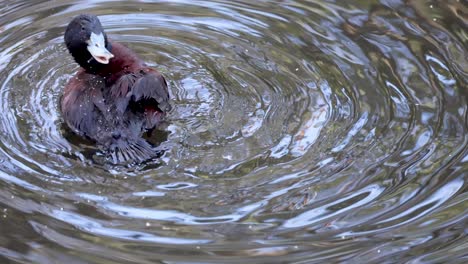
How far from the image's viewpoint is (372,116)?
5.41 meters

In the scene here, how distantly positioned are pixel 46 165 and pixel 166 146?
74 centimetres

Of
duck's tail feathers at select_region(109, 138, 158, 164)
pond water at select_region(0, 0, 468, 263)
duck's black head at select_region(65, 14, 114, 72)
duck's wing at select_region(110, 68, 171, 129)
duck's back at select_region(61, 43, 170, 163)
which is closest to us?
pond water at select_region(0, 0, 468, 263)

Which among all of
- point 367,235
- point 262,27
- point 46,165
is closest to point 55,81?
point 46,165

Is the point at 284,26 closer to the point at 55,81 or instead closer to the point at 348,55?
the point at 348,55

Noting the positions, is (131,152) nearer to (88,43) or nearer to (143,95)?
(143,95)

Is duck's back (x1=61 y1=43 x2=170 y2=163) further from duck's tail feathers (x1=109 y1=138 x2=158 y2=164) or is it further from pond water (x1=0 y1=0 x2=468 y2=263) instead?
pond water (x1=0 y1=0 x2=468 y2=263)

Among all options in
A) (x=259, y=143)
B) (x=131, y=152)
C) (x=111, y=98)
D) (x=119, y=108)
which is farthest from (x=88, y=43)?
(x=259, y=143)

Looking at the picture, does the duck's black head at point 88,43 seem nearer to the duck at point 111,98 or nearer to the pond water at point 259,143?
the duck at point 111,98

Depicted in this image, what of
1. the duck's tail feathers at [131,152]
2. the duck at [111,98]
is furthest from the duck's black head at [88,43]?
the duck's tail feathers at [131,152]

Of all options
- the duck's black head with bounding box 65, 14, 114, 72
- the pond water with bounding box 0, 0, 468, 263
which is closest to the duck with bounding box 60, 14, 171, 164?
the duck's black head with bounding box 65, 14, 114, 72

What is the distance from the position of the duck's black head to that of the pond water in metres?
0.31

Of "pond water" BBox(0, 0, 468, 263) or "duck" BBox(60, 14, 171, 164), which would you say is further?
"duck" BBox(60, 14, 171, 164)

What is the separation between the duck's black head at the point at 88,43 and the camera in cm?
560

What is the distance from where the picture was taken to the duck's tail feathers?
5031 millimetres
